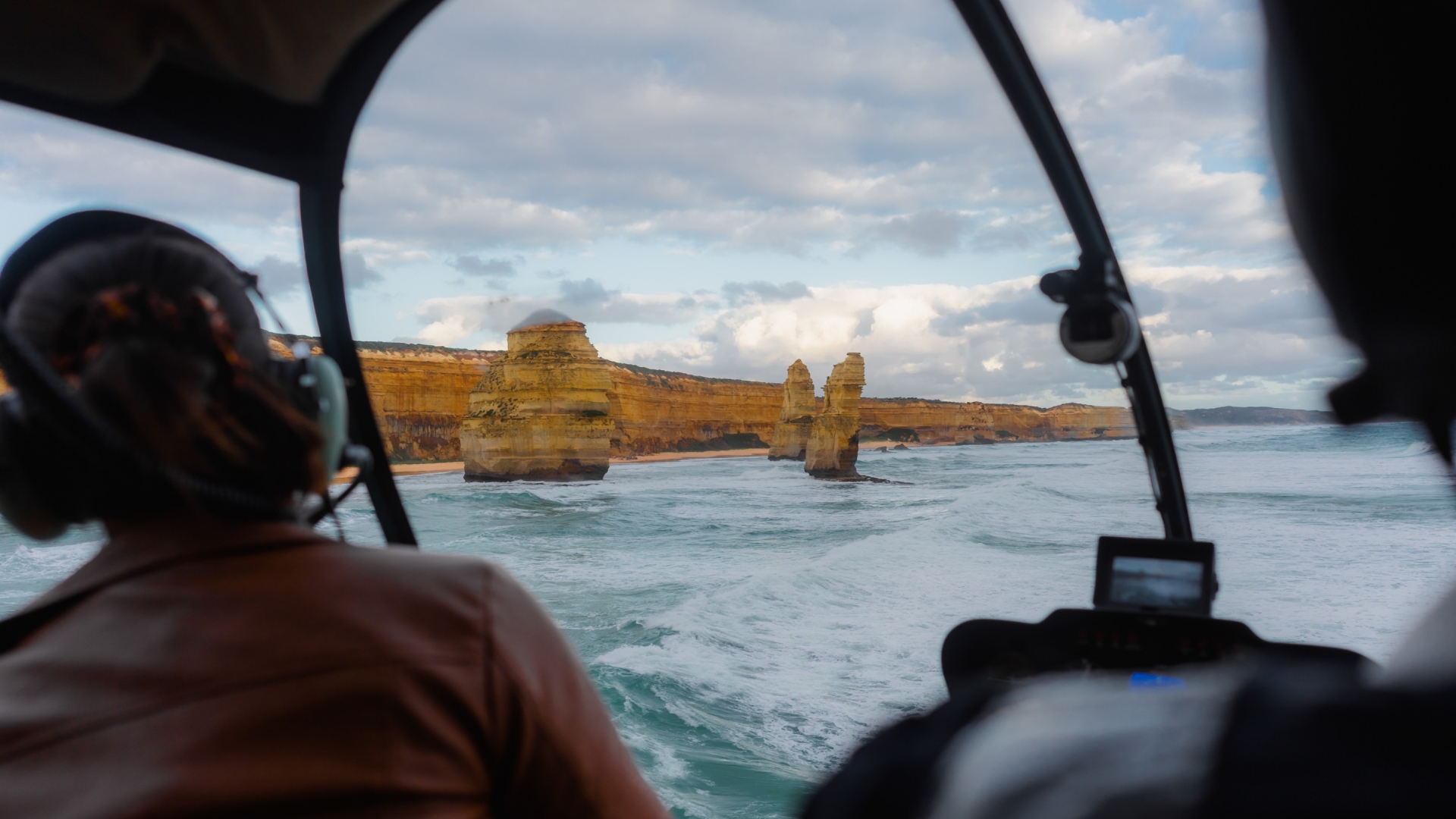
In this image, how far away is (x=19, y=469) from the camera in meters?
0.95

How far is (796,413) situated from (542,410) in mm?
25432

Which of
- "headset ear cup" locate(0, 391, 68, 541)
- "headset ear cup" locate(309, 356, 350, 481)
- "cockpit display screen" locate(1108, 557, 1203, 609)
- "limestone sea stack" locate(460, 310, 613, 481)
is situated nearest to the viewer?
"headset ear cup" locate(0, 391, 68, 541)

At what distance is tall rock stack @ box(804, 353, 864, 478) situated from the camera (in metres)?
43.3

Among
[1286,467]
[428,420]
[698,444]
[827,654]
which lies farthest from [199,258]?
[698,444]

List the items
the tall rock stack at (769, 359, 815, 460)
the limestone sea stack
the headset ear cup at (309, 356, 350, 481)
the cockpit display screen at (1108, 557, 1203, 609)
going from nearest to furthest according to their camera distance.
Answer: the headset ear cup at (309, 356, 350, 481) < the cockpit display screen at (1108, 557, 1203, 609) < the limestone sea stack < the tall rock stack at (769, 359, 815, 460)

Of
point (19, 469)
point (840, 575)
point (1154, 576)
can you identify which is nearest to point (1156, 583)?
point (1154, 576)

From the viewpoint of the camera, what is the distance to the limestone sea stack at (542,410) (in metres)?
35.2

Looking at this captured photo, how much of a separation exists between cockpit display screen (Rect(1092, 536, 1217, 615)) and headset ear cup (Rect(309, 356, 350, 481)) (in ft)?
4.88

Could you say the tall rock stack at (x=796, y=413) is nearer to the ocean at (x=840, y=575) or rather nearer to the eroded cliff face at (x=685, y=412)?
the eroded cliff face at (x=685, y=412)

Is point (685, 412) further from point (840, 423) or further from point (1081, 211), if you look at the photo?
point (1081, 211)

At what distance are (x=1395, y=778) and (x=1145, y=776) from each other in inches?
3.0

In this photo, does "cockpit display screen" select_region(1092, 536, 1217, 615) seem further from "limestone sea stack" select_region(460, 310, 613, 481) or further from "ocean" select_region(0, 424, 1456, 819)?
"limestone sea stack" select_region(460, 310, 613, 481)

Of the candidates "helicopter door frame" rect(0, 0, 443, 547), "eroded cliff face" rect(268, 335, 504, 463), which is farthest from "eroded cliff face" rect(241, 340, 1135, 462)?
"helicopter door frame" rect(0, 0, 443, 547)

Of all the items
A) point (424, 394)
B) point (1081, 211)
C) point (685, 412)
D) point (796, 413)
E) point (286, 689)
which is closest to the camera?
point (286, 689)
